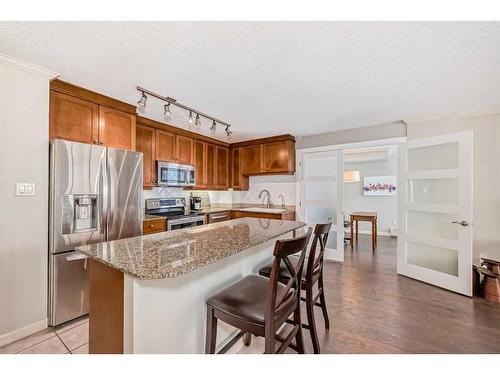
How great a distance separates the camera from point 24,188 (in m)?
1.87

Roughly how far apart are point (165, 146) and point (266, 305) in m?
3.03

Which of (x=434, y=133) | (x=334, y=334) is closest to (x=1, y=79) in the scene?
(x=334, y=334)

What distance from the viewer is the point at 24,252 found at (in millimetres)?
1865

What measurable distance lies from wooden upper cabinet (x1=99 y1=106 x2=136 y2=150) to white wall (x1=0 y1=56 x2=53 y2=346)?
500mm

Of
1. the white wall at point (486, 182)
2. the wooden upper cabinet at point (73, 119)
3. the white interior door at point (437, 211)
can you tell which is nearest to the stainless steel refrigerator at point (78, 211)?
the wooden upper cabinet at point (73, 119)

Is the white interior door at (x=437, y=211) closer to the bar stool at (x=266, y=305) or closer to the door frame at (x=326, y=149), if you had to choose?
the door frame at (x=326, y=149)

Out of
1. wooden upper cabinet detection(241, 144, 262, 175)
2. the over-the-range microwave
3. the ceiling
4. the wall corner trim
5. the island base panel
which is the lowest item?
the island base panel

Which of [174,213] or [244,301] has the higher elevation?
[174,213]

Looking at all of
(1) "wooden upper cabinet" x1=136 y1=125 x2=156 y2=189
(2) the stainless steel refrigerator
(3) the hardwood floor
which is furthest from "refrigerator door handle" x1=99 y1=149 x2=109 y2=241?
(3) the hardwood floor

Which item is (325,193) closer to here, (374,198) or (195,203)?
(195,203)

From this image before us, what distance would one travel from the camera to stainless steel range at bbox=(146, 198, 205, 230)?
3244mm

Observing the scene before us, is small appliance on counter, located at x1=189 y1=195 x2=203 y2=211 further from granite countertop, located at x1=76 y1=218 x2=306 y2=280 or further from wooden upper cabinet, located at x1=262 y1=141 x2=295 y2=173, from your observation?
granite countertop, located at x1=76 y1=218 x2=306 y2=280

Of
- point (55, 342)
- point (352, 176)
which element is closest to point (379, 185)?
point (352, 176)
